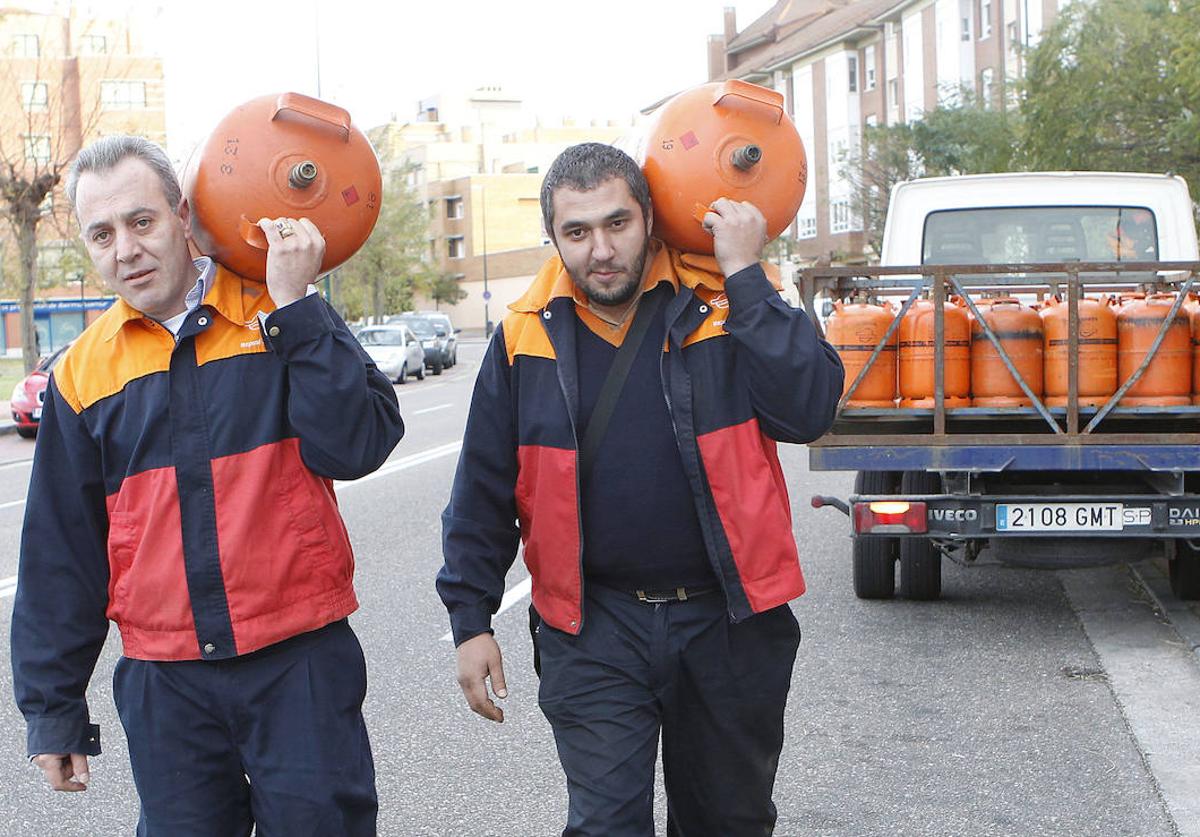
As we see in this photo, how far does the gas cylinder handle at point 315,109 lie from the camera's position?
304cm

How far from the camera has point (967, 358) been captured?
707 centimetres

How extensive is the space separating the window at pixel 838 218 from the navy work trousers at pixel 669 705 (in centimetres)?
5813

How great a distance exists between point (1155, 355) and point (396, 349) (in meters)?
32.0

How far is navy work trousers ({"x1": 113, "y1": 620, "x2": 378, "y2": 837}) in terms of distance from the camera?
9.84ft

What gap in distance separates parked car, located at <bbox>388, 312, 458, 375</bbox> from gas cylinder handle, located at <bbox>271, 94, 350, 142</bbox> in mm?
41261

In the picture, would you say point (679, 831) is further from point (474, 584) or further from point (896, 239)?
point (896, 239)

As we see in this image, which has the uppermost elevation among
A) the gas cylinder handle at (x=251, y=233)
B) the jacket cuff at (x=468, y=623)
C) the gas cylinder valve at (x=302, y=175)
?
the gas cylinder valve at (x=302, y=175)

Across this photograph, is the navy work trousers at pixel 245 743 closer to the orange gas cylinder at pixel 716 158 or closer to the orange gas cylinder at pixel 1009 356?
the orange gas cylinder at pixel 716 158

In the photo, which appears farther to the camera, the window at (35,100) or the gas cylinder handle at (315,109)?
the window at (35,100)

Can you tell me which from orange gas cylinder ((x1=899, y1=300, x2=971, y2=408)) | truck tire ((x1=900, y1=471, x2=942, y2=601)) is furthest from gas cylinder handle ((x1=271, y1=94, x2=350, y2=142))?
truck tire ((x1=900, y1=471, x2=942, y2=601))

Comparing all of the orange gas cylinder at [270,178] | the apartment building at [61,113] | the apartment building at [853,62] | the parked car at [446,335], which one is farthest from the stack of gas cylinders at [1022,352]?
the parked car at [446,335]

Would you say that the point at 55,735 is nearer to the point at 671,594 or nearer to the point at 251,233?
the point at 251,233

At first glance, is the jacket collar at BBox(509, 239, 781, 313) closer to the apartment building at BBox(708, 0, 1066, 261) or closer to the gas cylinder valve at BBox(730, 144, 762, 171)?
the gas cylinder valve at BBox(730, 144, 762, 171)

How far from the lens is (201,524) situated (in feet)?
9.80
